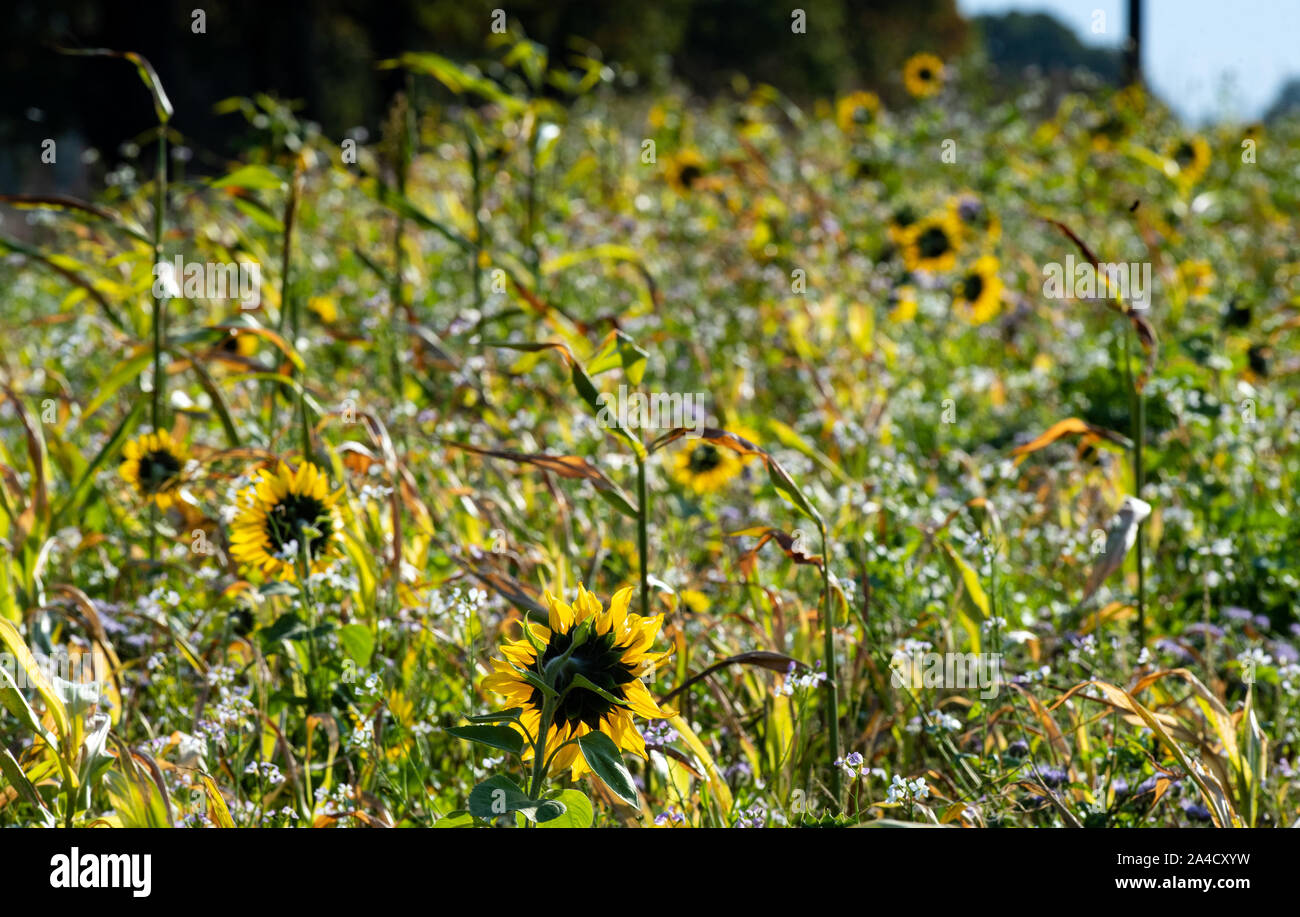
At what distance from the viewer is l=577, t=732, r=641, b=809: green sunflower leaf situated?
3.92 feet

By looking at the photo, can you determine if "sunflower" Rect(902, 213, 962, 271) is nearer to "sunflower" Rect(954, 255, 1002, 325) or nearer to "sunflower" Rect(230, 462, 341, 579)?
"sunflower" Rect(954, 255, 1002, 325)

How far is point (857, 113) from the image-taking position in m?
6.46

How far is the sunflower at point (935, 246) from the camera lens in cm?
437

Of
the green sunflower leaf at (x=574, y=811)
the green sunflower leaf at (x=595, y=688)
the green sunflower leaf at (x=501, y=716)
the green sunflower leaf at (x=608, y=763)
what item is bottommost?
the green sunflower leaf at (x=574, y=811)

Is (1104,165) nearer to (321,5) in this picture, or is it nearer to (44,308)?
(44,308)

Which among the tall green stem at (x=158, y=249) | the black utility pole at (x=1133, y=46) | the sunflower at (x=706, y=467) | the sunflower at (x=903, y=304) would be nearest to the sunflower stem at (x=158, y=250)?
the tall green stem at (x=158, y=249)

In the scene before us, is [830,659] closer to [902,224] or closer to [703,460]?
[703,460]

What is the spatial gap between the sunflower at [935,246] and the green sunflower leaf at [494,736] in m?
3.44

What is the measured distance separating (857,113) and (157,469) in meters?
5.01

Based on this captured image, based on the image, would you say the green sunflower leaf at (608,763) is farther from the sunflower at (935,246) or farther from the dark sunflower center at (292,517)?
the sunflower at (935,246)

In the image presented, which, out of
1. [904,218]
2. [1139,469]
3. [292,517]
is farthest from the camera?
[904,218]

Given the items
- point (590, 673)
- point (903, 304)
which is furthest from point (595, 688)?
point (903, 304)

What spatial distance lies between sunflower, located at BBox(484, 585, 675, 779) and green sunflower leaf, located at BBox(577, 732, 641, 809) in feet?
0.16
